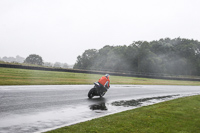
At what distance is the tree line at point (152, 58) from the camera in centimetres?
9282

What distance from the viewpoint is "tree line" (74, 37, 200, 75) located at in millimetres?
92819

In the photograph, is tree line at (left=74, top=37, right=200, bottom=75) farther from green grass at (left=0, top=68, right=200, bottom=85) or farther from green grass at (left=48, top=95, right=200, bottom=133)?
green grass at (left=48, top=95, right=200, bottom=133)

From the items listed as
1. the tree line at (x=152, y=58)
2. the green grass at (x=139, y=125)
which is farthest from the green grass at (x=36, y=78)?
the tree line at (x=152, y=58)

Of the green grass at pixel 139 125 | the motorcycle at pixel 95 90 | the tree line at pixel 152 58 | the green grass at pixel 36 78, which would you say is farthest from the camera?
the tree line at pixel 152 58

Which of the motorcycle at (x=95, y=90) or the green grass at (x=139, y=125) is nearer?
the green grass at (x=139, y=125)

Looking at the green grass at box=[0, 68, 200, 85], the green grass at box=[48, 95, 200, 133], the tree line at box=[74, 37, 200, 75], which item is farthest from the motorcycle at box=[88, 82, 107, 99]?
the tree line at box=[74, 37, 200, 75]

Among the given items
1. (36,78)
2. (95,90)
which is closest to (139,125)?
(95,90)

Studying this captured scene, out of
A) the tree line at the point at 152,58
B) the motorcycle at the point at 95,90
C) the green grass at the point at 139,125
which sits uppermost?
the tree line at the point at 152,58

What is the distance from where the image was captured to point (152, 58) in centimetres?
9275

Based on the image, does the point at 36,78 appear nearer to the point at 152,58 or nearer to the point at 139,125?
the point at 139,125

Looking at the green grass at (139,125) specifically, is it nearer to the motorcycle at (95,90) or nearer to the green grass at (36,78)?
the motorcycle at (95,90)

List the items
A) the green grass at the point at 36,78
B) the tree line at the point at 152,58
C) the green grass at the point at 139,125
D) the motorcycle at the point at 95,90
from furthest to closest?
the tree line at the point at 152,58 < the green grass at the point at 36,78 < the motorcycle at the point at 95,90 < the green grass at the point at 139,125

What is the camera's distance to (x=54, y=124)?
25.3ft

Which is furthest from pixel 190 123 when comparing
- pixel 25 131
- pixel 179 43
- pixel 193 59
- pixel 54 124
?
pixel 179 43
